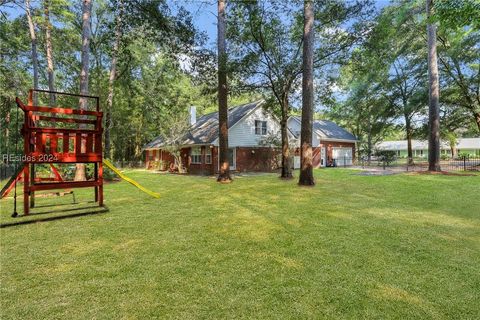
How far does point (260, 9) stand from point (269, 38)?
138 centimetres

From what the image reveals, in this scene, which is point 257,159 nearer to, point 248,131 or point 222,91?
point 248,131

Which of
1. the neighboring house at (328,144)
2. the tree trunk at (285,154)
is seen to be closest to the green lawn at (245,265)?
the tree trunk at (285,154)

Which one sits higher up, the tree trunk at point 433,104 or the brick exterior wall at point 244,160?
the tree trunk at point 433,104

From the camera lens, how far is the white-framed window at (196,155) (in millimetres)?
20197

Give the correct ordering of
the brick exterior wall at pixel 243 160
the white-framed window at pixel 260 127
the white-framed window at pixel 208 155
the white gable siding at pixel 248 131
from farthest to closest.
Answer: the white-framed window at pixel 260 127, the white gable siding at pixel 248 131, the white-framed window at pixel 208 155, the brick exterior wall at pixel 243 160

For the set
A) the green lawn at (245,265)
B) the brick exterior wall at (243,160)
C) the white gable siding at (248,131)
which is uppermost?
the white gable siding at (248,131)

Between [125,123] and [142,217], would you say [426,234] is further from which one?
[125,123]

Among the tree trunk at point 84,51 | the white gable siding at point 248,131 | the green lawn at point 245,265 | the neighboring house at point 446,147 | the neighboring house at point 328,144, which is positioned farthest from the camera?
the neighboring house at point 446,147

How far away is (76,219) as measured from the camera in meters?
5.54

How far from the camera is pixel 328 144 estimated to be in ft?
88.5

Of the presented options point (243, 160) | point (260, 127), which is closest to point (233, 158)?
point (243, 160)

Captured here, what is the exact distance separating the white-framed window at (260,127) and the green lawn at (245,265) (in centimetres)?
1582

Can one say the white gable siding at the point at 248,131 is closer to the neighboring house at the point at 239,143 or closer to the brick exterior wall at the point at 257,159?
the neighboring house at the point at 239,143

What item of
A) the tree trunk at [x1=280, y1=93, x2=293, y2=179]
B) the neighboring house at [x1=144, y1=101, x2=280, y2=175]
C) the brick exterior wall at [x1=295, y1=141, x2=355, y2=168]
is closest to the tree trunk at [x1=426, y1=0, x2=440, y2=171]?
the tree trunk at [x1=280, y1=93, x2=293, y2=179]
